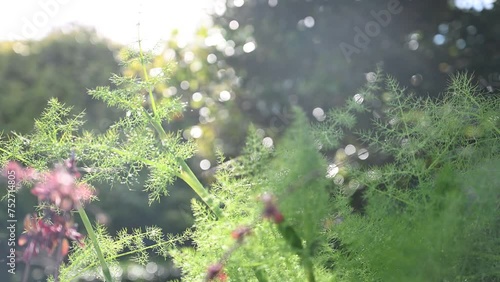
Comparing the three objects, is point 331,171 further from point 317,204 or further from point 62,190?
point 62,190

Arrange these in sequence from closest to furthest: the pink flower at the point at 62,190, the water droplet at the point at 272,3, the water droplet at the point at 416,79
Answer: the pink flower at the point at 62,190
the water droplet at the point at 416,79
the water droplet at the point at 272,3

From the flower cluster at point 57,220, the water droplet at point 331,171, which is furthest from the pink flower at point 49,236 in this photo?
the water droplet at point 331,171

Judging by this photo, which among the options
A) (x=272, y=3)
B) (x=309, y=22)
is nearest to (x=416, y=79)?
(x=309, y=22)

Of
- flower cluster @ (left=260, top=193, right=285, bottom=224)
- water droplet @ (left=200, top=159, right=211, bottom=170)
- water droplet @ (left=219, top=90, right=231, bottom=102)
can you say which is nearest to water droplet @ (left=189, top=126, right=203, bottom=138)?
water droplet @ (left=200, top=159, right=211, bottom=170)

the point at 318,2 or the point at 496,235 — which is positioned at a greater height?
the point at 318,2

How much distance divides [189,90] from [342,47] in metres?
0.81

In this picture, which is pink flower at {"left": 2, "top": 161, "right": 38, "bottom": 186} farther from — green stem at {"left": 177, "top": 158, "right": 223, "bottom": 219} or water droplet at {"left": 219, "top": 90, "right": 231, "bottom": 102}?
water droplet at {"left": 219, "top": 90, "right": 231, "bottom": 102}

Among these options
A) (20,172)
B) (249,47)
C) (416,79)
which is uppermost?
(249,47)

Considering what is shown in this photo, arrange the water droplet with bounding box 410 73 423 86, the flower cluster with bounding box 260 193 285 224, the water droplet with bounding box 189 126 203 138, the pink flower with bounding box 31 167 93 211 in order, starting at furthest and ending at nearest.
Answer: the water droplet with bounding box 189 126 203 138
the water droplet with bounding box 410 73 423 86
the pink flower with bounding box 31 167 93 211
the flower cluster with bounding box 260 193 285 224

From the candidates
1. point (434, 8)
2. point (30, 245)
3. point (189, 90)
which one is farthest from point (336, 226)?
point (189, 90)

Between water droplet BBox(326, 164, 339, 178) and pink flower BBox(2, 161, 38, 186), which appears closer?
water droplet BBox(326, 164, 339, 178)

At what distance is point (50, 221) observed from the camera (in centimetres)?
66

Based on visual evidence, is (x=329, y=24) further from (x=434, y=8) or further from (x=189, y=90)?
(x=189, y=90)

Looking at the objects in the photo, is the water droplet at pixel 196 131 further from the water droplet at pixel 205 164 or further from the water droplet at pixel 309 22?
the water droplet at pixel 309 22
